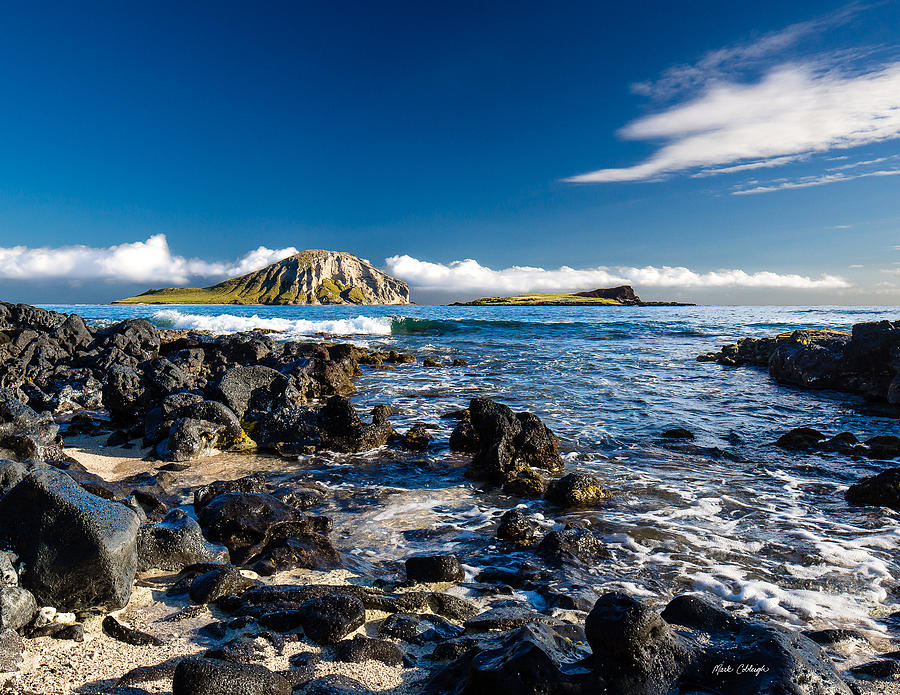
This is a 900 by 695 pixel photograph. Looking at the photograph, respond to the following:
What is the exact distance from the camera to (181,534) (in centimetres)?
504

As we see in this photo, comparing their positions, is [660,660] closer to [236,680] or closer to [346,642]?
[346,642]

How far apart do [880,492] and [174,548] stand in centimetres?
894

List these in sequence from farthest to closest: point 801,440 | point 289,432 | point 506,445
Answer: point 801,440 < point 289,432 < point 506,445

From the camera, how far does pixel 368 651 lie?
3.58 m

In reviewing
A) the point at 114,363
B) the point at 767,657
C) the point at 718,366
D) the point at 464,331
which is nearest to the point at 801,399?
the point at 718,366

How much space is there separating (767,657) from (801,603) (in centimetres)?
222

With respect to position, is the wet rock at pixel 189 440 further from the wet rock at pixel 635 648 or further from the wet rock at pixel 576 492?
the wet rock at pixel 635 648

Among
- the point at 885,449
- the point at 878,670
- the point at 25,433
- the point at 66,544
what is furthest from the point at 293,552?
the point at 885,449

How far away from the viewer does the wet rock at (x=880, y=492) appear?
6.85 metres

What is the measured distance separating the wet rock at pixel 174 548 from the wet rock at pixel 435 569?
194 cm

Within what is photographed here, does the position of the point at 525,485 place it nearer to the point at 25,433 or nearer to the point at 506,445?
the point at 506,445

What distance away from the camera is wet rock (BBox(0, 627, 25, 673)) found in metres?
3.10

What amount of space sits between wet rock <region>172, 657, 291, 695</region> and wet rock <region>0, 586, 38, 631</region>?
4.94 feet

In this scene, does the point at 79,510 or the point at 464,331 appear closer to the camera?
the point at 79,510
